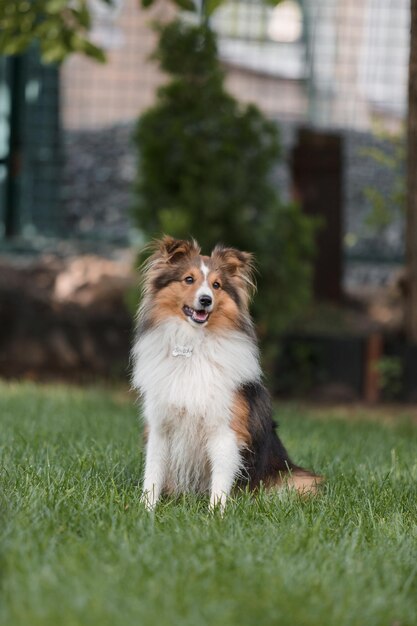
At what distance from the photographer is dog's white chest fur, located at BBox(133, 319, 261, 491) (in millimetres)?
4625

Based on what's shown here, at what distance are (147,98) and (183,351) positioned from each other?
7.76m

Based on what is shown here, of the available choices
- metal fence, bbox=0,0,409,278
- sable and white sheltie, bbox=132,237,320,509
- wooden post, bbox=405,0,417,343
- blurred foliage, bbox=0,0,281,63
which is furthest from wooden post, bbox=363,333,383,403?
sable and white sheltie, bbox=132,237,320,509

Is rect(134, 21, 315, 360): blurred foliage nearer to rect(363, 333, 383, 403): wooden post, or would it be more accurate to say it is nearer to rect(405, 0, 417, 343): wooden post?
rect(363, 333, 383, 403): wooden post

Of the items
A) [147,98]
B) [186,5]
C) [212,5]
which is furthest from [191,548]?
[147,98]

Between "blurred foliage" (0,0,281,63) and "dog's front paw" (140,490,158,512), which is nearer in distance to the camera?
"dog's front paw" (140,490,158,512)

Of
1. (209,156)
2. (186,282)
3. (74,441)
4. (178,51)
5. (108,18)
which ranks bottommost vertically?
(74,441)

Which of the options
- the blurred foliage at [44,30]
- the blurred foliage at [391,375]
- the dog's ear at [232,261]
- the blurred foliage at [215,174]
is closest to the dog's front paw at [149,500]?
the dog's ear at [232,261]

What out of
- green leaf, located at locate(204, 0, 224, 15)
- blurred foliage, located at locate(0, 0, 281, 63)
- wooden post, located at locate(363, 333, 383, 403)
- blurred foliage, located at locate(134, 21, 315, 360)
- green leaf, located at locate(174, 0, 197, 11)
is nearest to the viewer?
green leaf, located at locate(204, 0, 224, 15)

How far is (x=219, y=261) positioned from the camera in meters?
4.81

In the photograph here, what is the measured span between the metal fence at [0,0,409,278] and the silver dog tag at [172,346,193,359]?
6.97 metres

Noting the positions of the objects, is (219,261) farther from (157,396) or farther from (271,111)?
(271,111)

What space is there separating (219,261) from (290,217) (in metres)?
4.85

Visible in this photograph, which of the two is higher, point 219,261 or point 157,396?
point 219,261

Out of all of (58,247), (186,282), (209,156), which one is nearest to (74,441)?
(186,282)
